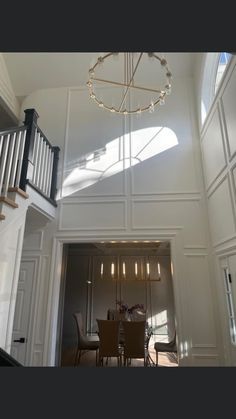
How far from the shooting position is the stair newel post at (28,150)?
308 centimetres

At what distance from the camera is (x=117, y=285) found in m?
7.50

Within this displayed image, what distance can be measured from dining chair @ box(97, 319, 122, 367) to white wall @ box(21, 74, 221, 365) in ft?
3.58

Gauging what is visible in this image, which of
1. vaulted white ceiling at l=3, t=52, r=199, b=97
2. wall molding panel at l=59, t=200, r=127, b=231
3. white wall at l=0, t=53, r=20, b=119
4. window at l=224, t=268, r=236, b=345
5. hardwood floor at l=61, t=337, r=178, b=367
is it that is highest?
vaulted white ceiling at l=3, t=52, r=199, b=97

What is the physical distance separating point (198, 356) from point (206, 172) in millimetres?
2674

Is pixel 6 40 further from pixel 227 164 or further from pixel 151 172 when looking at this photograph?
pixel 151 172

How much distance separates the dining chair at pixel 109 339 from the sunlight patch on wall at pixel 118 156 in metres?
2.44

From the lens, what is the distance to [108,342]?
4402mm

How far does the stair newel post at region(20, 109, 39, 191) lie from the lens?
3076mm

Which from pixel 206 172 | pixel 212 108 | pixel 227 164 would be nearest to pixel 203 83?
pixel 212 108

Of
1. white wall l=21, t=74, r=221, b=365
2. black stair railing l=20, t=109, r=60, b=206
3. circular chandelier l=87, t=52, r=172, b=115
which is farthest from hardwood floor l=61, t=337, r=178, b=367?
circular chandelier l=87, t=52, r=172, b=115

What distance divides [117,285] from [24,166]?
5.36 meters

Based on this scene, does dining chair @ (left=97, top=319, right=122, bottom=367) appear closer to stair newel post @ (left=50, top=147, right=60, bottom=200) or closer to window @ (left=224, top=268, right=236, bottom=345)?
window @ (left=224, top=268, right=236, bottom=345)

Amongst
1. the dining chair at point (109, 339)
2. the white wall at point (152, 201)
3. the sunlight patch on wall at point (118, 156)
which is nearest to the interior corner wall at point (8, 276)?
the white wall at point (152, 201)

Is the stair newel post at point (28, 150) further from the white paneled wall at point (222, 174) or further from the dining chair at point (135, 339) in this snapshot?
the dining chair at point (135, 339)
